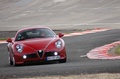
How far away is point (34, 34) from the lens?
17.0 m

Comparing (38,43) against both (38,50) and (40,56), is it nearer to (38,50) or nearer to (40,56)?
(38,50)

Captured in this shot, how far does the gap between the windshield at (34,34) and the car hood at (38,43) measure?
2.01ft

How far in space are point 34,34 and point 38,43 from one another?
4.05ft

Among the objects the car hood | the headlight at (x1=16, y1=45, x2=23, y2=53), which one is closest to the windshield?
the car hood

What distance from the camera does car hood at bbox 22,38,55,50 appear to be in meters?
15.7

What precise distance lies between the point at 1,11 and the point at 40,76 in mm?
39284

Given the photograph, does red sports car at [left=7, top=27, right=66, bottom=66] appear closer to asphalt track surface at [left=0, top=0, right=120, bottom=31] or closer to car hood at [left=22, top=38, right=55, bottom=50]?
car hood at [left=22, top=38, right=55, bottom=50]

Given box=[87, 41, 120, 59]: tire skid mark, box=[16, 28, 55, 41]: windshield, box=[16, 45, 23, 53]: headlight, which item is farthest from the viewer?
box=[87, 41, 120, 59]: tire skid mark

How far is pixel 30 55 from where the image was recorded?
15828 mm

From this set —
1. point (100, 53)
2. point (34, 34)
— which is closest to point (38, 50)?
point (34, 34)

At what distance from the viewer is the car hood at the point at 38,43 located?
1571cm

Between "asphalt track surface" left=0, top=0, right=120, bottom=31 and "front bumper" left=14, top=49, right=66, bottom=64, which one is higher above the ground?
"front bumper" left=14, top=49, right=66, bottom=64

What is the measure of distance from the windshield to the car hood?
0.61m

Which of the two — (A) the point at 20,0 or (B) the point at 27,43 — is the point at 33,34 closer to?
(B) the point at 27,43
